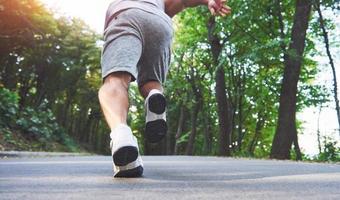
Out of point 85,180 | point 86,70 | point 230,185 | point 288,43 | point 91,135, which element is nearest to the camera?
point 230,185

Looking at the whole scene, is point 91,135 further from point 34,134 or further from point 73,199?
point 73,199

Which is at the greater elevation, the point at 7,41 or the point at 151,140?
the point at 7,41

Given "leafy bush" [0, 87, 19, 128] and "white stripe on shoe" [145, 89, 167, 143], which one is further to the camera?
"leafy bush" [0, 87, 19, 128]

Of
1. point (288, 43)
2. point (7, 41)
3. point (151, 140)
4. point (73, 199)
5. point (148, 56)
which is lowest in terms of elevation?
point (73, 199)

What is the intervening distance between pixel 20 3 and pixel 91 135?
2575cm

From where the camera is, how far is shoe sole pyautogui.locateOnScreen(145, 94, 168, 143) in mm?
2926

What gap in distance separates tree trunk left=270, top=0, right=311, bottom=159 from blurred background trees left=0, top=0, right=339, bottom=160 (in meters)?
0.02

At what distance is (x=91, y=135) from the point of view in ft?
142

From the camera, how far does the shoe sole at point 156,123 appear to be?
9.60 feet

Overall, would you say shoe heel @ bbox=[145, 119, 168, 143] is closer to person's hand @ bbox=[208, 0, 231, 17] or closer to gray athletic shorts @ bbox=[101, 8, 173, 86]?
gray athletic shorts @ bbox=[101, 8, 173, 86]

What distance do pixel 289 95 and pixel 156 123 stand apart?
825cm

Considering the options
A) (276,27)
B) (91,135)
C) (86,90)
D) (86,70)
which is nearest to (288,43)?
(276,27)

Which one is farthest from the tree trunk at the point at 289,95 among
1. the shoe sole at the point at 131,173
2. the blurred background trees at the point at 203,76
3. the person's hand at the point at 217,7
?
the shoe sole at the point at 131,173

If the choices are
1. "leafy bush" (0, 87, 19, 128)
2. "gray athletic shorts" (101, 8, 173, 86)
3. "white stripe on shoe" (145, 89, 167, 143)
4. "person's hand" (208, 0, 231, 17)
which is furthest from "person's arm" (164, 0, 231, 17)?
"leafy bush" (0, 87, 19, 128)
